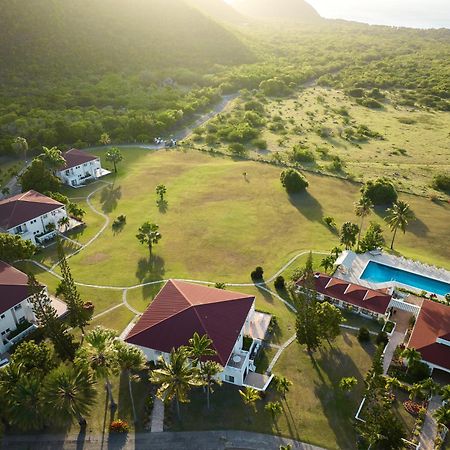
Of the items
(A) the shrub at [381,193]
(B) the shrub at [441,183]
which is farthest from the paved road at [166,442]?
(B) the shrub at [441,183]

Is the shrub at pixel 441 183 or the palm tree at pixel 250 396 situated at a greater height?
the shrub at pixel 441 183

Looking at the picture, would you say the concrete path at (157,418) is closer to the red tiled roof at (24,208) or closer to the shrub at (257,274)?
the shrub at (257,274)

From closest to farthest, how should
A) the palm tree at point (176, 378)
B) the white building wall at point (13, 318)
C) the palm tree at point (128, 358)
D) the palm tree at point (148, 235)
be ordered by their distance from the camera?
the palm tree at point (176, 378), the palm tree at point (128, 358), the white building wall at point (13, 318), the palm tree at point (148, 235)

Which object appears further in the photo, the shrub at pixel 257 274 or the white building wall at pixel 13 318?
the shrub at pixel 257 274

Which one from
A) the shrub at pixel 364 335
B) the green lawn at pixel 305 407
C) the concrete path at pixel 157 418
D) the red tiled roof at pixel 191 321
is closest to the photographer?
the green lawn at pixel 305 407

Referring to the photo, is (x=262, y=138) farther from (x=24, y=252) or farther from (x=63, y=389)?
(x=63, y=389)

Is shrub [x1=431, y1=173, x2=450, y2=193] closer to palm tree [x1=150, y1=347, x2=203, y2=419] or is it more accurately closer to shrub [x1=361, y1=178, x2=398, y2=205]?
shrub [x1=361, y1=178, x2=398, y2=205]

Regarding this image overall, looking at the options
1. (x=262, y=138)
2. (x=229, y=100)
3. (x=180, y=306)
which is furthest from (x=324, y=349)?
(x=229, y=100)

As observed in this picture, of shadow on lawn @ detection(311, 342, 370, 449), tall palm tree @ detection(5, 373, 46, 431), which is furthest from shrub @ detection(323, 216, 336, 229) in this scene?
tall palm tree @ detection(5, 373, 46, 431)
